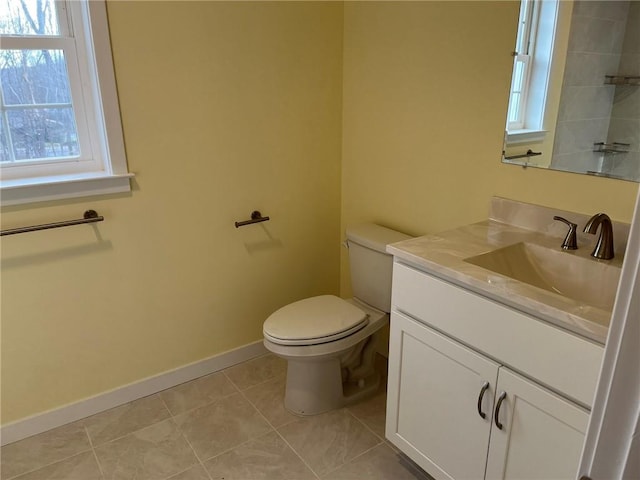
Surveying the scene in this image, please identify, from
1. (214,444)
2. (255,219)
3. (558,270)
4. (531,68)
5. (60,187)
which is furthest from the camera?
(255,219)

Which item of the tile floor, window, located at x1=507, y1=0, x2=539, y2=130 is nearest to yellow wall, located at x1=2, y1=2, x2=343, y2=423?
the tile floor

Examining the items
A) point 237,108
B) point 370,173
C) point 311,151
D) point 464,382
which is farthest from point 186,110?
point 464,382

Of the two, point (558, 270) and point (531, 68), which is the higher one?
point (531, 68)

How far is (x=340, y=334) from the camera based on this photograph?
6.73 feet

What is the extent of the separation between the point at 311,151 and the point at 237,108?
0.46 metres

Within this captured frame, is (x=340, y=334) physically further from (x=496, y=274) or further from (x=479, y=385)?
(x=496, y=274)

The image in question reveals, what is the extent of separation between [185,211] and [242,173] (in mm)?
319

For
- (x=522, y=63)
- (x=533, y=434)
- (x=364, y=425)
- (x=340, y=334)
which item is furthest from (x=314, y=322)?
(x=522, y=63)

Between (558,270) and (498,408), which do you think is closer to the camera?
(498,408)

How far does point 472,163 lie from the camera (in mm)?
1963

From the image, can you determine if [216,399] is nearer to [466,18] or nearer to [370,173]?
[370,173]

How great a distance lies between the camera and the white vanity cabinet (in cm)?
123

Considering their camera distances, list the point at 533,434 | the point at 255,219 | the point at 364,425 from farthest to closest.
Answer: the point at 255,219
the point at 364,425
the point at 533,434

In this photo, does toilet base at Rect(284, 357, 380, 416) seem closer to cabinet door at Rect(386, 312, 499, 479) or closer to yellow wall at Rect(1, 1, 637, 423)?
cabinet door at Rect(386, 312, 499, 479)
